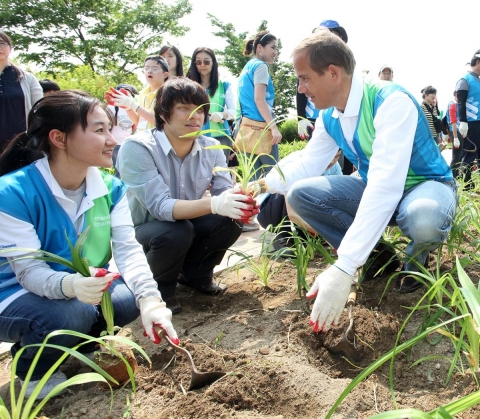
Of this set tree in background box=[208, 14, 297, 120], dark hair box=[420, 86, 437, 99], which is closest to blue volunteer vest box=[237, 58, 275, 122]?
dark hair box=[420, 86, 437, 99]

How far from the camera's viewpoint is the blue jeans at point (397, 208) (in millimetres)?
1970

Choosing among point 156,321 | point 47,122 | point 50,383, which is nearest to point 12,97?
point 47,122

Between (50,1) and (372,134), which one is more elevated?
(50,1)

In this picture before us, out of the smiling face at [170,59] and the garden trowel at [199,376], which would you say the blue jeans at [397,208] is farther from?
the smiling face at [170,59]

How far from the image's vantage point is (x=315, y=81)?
2.04 m

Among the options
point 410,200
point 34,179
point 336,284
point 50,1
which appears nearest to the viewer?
point 336,284

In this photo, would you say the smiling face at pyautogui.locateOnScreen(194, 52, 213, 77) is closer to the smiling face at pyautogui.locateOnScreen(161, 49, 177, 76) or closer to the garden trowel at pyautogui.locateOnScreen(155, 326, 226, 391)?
the smiling face at pyautogui.locateOnScreen(161, 49, 177, 76)

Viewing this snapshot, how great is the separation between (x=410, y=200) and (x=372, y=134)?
36 cm

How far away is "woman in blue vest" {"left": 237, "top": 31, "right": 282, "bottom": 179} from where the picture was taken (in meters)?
3.87

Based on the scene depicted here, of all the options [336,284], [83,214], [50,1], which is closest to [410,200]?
[336,284]

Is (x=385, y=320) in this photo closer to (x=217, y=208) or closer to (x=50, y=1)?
(x=217, y=208)

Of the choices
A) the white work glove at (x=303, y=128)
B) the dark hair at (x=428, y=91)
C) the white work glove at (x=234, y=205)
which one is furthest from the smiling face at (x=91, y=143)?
the dark hair at (x=428, y=91)

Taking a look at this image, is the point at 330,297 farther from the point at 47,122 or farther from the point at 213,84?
the point at 213,84

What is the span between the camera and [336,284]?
5.30ft
